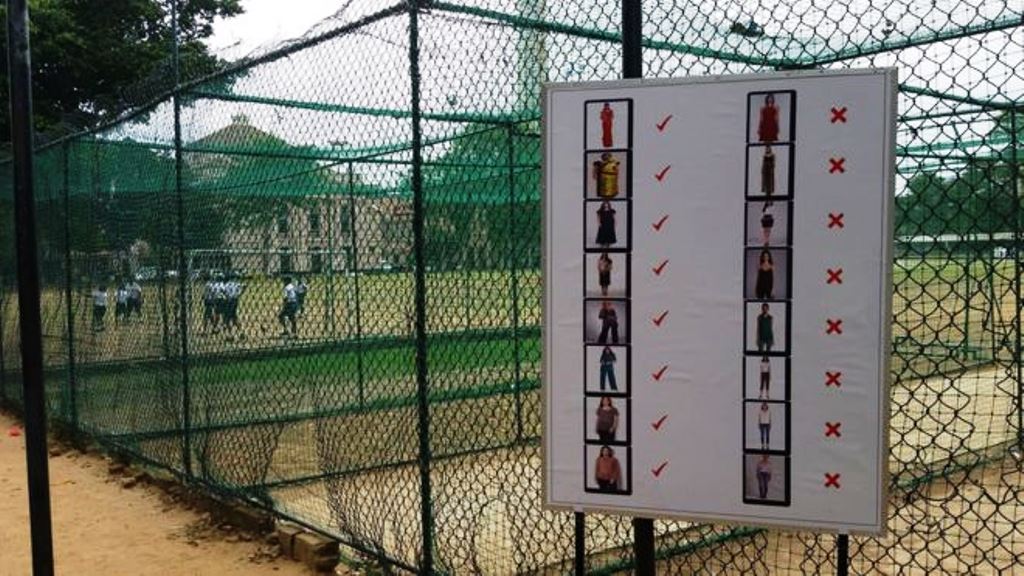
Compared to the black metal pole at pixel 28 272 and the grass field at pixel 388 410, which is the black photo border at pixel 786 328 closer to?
the grass field at pixel 388 410

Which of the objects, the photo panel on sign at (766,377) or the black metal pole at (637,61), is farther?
the black metal pole at (637,61)

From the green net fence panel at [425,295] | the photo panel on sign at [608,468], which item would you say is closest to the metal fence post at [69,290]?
the green net fence panel at [425,295]

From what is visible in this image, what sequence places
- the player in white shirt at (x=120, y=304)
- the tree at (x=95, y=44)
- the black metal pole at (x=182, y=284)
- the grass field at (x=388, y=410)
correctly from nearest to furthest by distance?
the grass field at (x=388, y=410), the black metal pole at (x=182, y=284), the player in white shirt at (x=120, y=304), the tree at (x=95, y=44)

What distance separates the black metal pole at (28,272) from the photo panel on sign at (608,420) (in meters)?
2.06

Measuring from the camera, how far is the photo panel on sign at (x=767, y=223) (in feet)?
6.97

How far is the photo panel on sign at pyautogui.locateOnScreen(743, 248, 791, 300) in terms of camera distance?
84.0 inches

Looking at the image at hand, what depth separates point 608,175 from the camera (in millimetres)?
2289

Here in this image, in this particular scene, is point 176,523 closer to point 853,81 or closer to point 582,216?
point 582,216

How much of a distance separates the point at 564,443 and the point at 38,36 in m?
21.7

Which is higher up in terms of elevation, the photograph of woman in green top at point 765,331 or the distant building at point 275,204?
the distant building at point 275,204

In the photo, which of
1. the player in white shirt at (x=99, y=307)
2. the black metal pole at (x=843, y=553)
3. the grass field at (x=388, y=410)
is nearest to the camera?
the black metal pole at (x=843, y=553)

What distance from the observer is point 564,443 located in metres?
2.40

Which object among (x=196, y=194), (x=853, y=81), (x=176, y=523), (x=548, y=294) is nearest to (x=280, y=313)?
(x=196, y=194)

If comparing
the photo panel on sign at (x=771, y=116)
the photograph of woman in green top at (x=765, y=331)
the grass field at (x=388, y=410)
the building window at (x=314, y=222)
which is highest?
the photo panel on sign at (x=771, y=116)
